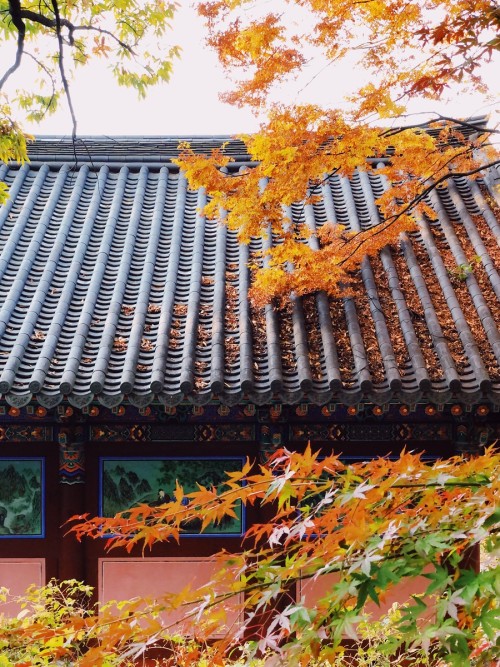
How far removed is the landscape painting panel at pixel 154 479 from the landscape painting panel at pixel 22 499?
0.62m

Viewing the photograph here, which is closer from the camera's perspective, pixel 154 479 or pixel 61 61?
pixel 61 61

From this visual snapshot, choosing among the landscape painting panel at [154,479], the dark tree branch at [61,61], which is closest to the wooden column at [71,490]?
the landscape painting panel at [154,479]

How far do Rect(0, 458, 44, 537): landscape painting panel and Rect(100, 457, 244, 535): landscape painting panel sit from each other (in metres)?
0.62

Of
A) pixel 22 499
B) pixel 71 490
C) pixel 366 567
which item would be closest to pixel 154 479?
pixel 71 490

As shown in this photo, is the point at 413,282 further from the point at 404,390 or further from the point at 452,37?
the point at 452,37

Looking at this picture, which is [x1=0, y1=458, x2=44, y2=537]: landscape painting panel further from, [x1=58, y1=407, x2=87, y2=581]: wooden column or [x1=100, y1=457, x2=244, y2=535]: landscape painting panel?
[x1=100, y1=457, x2=244, y2=535]: landscape painting panel

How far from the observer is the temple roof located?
5941 mm

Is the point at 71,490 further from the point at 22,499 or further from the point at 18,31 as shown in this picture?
the point at 18,31

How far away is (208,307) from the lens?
24.1 ft

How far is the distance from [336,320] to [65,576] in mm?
3579

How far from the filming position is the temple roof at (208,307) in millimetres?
5941

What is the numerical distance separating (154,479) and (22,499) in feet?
4.25

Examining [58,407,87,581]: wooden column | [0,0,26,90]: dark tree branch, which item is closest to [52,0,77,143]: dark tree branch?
[0,0,26,90]: dark tree branch

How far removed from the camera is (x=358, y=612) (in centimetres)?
212
